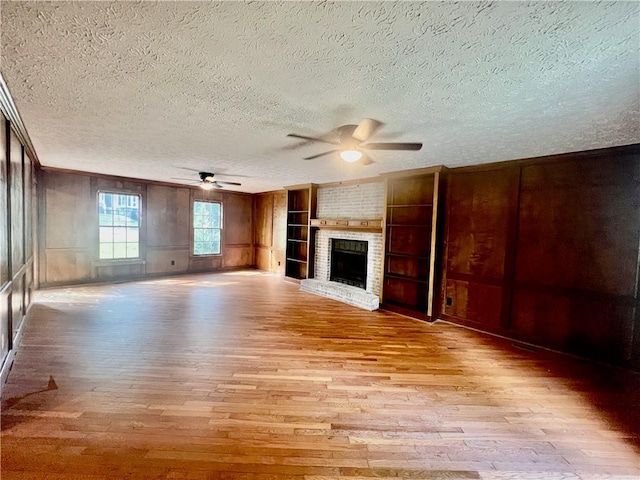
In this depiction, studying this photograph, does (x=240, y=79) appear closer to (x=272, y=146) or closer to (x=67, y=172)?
(x=272, y=146)

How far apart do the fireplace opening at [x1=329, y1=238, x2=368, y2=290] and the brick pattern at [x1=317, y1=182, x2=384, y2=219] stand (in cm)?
60

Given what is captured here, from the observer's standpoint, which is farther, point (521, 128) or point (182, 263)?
point (182, 263)

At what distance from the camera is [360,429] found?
81.6 inches

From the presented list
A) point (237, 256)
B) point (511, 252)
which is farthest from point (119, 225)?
point (511, 252)

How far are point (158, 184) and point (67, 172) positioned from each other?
1.74 metres

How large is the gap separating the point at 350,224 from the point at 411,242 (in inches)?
53.3

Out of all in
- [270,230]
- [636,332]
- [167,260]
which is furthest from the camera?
[270,230]

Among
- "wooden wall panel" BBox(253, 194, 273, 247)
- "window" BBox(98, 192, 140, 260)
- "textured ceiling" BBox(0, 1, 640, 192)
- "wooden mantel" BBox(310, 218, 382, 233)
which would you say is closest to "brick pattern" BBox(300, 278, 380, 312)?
"wooden mantel" BBox(310, 218, 382, 233)

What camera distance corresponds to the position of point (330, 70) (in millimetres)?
1835

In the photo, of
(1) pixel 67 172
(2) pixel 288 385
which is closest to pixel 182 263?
(1) pixel 67 172

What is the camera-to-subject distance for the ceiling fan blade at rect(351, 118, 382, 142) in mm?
2410

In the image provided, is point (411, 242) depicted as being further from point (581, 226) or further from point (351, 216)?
point (581, 226)

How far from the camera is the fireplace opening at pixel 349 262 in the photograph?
598 centimetres

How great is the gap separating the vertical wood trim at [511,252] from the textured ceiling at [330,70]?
68cm
